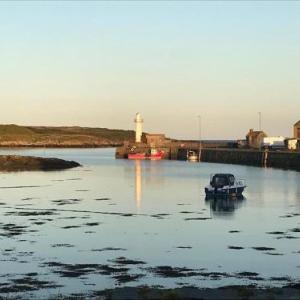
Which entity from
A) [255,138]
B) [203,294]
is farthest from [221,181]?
[255,138]

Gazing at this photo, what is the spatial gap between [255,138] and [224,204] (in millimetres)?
85867

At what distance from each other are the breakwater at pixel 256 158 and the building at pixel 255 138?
25.4 ft

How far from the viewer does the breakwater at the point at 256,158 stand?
96.8 metres

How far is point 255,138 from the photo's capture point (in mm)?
128750

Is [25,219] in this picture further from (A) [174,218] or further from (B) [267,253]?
(B) [267,253]

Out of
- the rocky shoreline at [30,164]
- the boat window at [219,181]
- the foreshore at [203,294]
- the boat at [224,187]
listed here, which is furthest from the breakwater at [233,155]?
the foreshore at [203,294]

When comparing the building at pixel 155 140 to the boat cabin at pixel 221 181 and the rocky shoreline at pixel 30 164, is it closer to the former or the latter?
the rocky shoreline at pixel 30 164

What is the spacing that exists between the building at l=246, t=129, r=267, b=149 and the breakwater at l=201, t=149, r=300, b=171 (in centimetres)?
A: 775

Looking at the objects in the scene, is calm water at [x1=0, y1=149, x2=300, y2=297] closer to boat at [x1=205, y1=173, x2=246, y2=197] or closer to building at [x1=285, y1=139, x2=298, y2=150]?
boat at [x1=205, y1=173, x2=246, y2=197]

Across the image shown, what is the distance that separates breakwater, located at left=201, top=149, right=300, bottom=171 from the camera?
96.8 m

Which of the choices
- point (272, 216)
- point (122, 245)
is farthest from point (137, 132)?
point (122, 245)

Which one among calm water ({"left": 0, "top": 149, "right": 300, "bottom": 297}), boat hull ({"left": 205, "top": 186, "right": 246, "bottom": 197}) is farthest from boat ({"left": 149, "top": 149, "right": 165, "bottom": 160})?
boat hull ({"left": 205, "top": 186, "right": 246, "bottom": 197})

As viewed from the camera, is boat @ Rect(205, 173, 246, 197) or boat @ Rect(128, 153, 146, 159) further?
boat @ Rect(128, 153, 146, 159)

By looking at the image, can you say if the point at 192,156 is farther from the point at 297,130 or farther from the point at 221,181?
the point at 221,181
